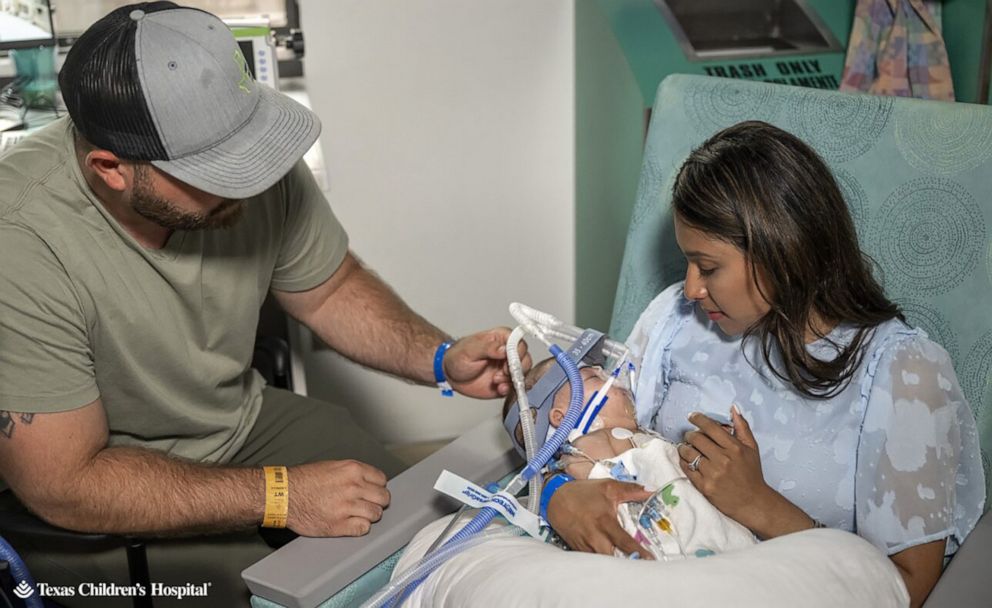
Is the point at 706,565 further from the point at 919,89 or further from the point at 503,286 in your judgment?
the point at 503,286

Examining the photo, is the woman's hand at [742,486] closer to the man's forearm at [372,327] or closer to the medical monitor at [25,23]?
the man's forearm at [372,327]

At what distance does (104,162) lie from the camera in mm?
1490

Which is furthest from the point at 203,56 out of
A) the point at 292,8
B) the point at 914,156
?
the point at 292,8

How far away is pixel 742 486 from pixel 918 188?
526 mm

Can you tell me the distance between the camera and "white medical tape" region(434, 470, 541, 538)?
1.40 metres

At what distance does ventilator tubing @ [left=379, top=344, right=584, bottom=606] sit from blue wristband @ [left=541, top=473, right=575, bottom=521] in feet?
0.11

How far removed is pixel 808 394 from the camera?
1.41m

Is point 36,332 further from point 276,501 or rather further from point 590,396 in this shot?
point 590,396

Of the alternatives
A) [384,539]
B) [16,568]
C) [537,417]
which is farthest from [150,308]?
[537,417]

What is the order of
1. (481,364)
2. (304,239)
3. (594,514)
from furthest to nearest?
(304,239) → (481,364) → (594,514)

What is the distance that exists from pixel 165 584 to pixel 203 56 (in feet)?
2.71

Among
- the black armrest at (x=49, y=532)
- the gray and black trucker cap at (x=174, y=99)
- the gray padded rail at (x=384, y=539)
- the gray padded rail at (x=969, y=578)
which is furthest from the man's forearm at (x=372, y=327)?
the gray padded rail at (x=969, y=578)

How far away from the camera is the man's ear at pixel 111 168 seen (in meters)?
1.48

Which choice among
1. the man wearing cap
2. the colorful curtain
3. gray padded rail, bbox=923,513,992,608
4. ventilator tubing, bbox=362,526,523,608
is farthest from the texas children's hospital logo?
the colorful curtain
